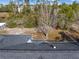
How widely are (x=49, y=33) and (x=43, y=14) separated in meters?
1.03

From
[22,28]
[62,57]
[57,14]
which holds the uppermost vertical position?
[62,57]

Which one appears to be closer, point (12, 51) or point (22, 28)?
point (12, 51)

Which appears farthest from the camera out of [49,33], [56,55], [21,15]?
[21,15]

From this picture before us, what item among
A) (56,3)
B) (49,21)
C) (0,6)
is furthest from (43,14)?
(0,6)

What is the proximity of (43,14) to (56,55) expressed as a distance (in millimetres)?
9319

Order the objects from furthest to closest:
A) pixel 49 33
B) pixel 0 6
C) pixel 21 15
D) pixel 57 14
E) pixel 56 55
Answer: pixel 0 6, pixel 21 15, pixel 57 14, pixel 49 33, pixel 56 55

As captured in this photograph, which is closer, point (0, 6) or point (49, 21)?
point (49, 21)

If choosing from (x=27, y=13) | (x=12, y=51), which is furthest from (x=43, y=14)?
(x=12, y=51)

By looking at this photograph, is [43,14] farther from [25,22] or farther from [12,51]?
[12,51]

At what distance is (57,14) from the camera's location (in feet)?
41.7

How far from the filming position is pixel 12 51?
9.21 feet

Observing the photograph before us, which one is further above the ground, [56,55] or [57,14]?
[56,55]

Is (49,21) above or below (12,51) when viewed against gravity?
below

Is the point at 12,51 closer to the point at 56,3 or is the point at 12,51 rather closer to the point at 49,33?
the point at 49,33
